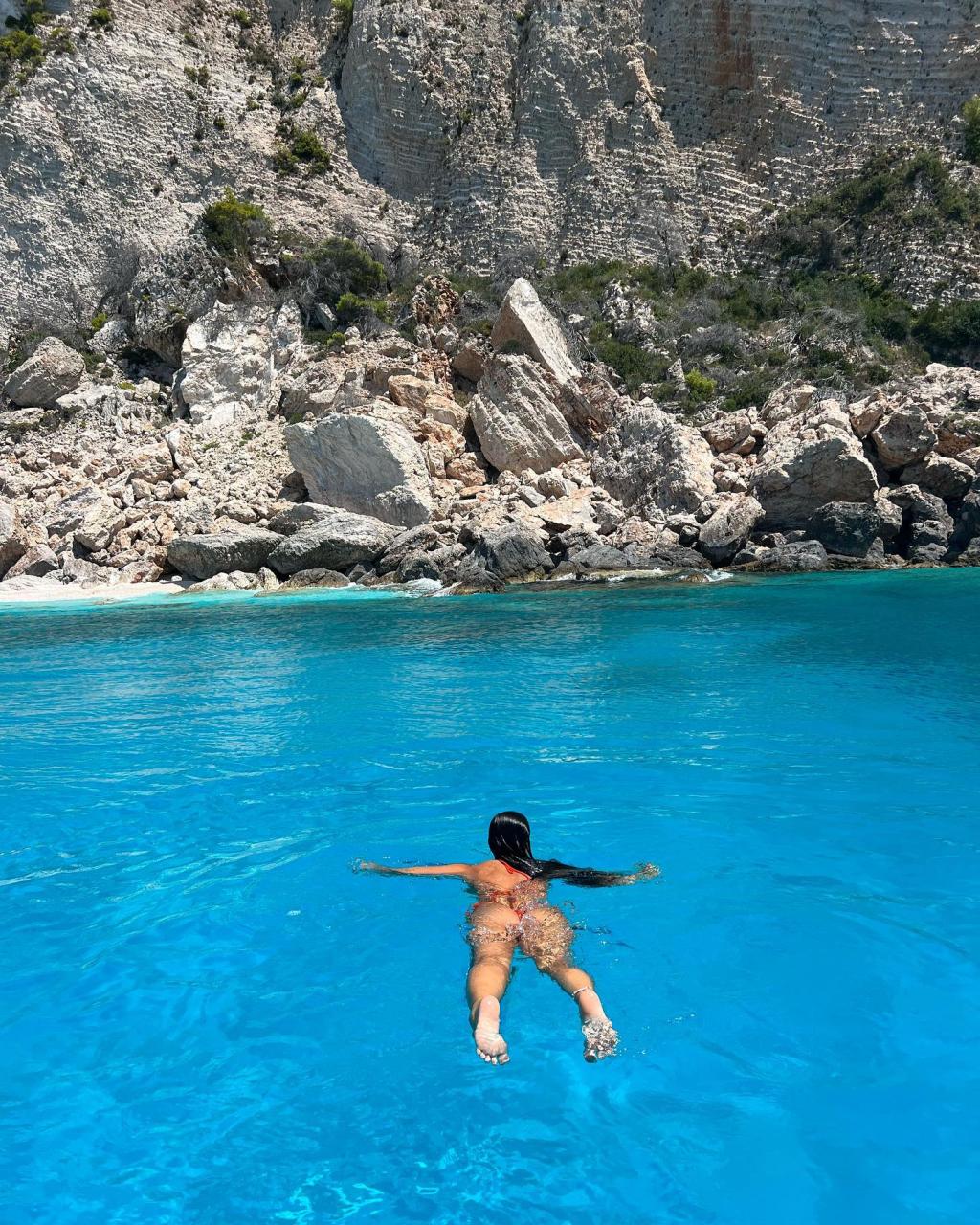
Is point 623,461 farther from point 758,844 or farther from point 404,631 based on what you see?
point 758,844

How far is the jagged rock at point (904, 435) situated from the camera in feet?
66.7

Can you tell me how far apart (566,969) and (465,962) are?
61 centimetres

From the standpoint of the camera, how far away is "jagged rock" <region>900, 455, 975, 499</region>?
20094mm

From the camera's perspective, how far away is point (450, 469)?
24531 mm

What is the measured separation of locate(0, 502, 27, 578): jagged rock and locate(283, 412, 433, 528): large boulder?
7.60 metres

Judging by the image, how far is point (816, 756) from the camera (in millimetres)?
6363

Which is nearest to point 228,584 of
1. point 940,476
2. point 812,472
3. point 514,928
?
point 812,472

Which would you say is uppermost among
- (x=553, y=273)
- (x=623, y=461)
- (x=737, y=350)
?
(x=553, y=273)

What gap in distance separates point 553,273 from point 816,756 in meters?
31.0

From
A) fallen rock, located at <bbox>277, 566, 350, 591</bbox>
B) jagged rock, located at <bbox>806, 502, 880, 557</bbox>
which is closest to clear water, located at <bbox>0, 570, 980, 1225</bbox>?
fallen rock, located at <bbox>277, 566, 350, 591</bbox>

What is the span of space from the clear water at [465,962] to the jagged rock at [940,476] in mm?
14186

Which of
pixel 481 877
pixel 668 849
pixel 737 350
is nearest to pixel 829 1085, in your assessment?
pixel 481 877

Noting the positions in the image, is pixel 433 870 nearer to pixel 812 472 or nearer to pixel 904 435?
pixel 812 472

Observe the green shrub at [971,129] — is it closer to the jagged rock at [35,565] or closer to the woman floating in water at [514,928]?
the jagged rock at [35,565]
